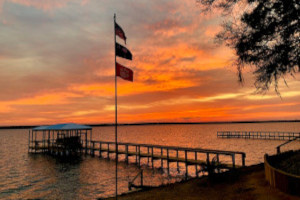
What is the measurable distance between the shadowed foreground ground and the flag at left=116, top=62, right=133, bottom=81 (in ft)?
19.1

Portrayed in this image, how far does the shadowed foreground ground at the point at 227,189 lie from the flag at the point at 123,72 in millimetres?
5823

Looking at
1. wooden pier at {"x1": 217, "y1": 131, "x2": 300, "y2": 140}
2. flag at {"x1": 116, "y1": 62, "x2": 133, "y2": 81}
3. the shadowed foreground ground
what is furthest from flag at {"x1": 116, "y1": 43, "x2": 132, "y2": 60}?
wooden pier at {"x1": 217, "y1": 131, "x2": 300, "y2": 140}

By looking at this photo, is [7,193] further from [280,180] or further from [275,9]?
[275,9]

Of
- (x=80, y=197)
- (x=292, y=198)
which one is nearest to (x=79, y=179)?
(x=80, y=197)

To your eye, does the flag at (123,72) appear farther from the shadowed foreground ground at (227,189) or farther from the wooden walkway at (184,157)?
the shadowed foreground ground at (227,189)

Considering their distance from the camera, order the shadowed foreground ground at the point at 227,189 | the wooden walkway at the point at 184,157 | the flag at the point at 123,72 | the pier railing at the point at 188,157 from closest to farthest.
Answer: the shadowed foreground ground at the point at 227,189
the flag at the point at 123,72
the wooden walkway at the point at 184,157
the pier railing at the point at 188,157

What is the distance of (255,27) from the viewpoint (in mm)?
12898

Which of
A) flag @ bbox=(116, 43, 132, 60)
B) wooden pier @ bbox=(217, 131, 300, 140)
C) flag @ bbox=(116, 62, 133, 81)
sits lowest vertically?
wooden pier @ bbox=(217, 131, 300, 140)

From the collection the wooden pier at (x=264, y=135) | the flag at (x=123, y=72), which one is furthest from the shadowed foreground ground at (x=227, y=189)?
the wooden pier at (x=264, y=135)

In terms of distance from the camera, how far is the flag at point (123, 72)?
38.6ft

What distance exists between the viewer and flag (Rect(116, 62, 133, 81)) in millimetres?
11758

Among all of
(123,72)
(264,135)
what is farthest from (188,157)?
(264,135)

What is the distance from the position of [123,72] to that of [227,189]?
7.20 metres

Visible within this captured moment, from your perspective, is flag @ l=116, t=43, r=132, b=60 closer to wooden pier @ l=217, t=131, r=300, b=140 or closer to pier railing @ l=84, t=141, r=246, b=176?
pier railing @ l=84, t=141, r=246, b=176
